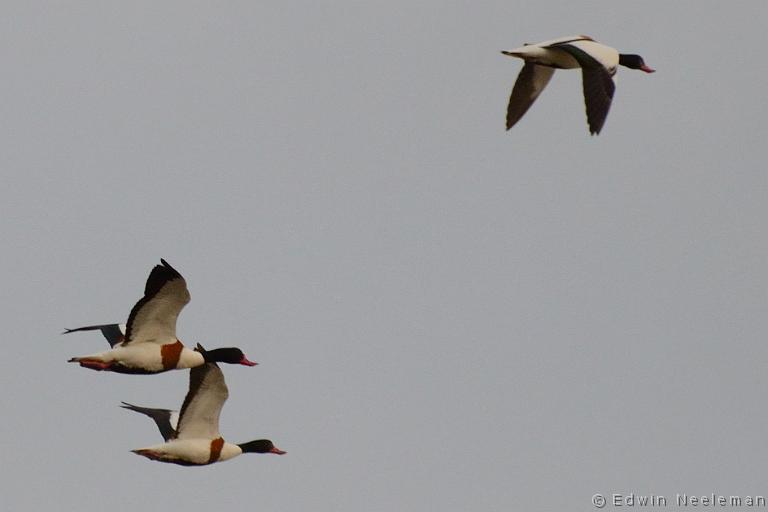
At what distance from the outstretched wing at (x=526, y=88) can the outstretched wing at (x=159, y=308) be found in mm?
6483

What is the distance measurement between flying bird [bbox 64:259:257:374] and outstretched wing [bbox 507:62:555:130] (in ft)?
19.3

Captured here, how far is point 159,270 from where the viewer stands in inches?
946

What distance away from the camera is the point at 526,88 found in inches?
1144

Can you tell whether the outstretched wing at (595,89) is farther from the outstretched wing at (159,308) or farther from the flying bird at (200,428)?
the flying bird at (200,428)

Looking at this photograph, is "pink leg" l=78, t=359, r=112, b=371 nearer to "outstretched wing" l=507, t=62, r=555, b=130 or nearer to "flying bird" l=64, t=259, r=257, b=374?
"flying bird" l=64, t=259, r=257, b=374

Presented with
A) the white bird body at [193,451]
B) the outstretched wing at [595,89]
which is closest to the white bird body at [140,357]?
the white bird body at [193,451]

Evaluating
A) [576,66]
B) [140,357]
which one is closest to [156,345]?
[140,357]

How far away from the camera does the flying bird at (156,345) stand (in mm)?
24391

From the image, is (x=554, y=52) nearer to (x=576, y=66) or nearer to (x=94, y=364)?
(x=576, y=66)

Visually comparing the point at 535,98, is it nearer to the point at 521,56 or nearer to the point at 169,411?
the point at 521,56

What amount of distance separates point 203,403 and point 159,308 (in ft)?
5.74

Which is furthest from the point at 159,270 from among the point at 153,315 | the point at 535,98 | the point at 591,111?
the point at 535,98

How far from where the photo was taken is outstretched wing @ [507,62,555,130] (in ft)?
94.8

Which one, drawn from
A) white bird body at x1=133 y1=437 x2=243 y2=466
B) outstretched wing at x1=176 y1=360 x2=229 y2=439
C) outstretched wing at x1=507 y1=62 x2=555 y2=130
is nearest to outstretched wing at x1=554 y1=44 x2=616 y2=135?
outstretched wing at x1=507 y1=62 x2=555 y2=130
